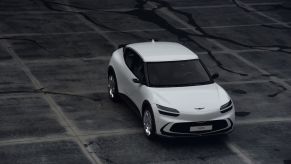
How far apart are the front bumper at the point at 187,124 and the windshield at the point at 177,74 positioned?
1078 mm

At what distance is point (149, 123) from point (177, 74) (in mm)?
1366

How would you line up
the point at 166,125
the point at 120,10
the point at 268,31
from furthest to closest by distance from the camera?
the point at 120,10, the point at 268,31, the point at 166,125

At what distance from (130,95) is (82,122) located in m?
1.20

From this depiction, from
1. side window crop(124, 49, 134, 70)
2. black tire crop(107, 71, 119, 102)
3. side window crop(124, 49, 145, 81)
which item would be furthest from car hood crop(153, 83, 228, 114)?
black tire crop(107, 71, 119, 102)

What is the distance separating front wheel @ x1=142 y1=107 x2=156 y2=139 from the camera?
1252 cm

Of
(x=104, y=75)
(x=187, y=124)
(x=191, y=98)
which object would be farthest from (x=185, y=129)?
(x=104, y=75)

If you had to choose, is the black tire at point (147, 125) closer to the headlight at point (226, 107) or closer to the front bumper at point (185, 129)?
the front bumper at point (185, 129)

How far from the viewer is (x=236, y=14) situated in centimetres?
2423

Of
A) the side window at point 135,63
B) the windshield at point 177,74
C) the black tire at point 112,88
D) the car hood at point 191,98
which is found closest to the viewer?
the car hood at point 191,98

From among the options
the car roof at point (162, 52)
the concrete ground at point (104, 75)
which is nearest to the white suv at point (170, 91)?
the car roof at point (162, 52)

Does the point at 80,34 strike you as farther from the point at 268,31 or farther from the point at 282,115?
the point at 282,115

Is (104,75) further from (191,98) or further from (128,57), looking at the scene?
(191,98)

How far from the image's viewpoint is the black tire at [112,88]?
48.8 feet

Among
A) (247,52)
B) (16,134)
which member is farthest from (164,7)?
(16,134)
